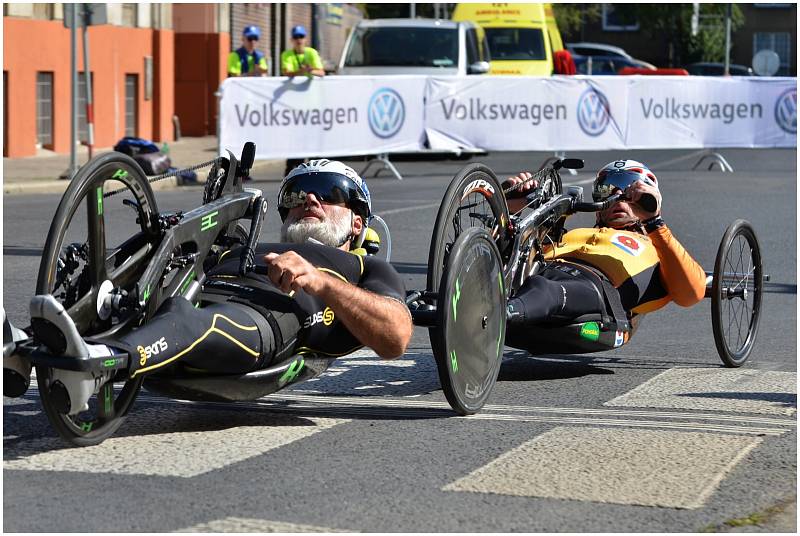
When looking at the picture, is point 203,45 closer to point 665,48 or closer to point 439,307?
point 439,307

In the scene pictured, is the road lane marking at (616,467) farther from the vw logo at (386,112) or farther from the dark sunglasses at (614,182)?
the vw logo at (386,112)

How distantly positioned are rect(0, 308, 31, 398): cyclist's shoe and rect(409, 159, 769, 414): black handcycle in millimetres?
1611

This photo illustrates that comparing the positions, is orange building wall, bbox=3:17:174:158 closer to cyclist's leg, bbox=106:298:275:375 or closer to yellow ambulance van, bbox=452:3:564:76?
yellow ambulance van, bbox=452:3:564:76

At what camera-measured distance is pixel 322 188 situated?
630 cm

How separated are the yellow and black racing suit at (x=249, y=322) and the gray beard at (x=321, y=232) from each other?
114 mm

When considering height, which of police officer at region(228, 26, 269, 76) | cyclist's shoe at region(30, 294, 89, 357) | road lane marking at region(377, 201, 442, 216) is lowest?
road lane marking at region(377, 201, 442, 216)

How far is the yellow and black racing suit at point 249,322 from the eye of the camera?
5.21 m

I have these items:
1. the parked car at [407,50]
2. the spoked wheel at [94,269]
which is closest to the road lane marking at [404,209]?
the parked car at [407,50]

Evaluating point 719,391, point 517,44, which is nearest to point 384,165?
point 517,44

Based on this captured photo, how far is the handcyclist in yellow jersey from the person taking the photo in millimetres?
7105

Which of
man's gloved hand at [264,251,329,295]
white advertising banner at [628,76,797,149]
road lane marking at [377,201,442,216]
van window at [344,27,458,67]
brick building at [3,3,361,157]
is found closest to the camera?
man's gloved hand at [264,251,329,295]

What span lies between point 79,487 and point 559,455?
1627mm

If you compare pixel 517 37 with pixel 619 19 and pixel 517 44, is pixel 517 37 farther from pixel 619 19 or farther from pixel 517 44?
pixel 619 19

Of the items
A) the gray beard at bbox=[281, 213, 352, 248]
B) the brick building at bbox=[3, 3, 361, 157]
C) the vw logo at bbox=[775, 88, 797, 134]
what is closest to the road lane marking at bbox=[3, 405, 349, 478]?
the gray beard at bbox=[281, 213, 352, 248]
